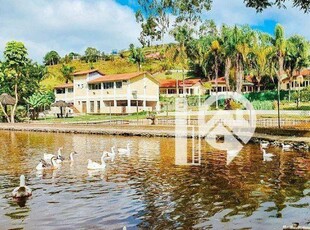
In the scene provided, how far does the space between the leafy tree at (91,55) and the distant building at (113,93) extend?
53375 mm

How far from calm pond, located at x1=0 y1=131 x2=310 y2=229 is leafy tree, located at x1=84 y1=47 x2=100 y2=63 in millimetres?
114470

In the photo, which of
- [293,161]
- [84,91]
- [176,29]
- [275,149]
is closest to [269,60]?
[176,29]

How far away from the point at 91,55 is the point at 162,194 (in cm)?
12513

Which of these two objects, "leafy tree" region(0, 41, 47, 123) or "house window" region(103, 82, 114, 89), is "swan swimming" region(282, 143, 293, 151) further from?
"house window" region(103, 82, 114, 89)

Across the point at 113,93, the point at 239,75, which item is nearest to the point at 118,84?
the point at 113,93

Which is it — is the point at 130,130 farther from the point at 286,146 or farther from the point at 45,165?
the point at 45,165

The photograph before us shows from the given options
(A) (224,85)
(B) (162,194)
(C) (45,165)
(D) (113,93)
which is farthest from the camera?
(A) (224,85)

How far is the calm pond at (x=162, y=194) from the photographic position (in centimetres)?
1122

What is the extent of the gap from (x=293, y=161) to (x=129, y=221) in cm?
1312

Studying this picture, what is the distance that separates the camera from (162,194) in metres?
14.3

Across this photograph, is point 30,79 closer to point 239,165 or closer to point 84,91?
point 84,91

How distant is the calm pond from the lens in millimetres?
11219

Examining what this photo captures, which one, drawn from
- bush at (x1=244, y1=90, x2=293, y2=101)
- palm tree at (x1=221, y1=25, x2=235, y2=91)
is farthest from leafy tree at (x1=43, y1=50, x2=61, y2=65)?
palm tree at (x1=221, y1=25, x2=235, y2=91)

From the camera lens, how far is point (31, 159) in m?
24.1
